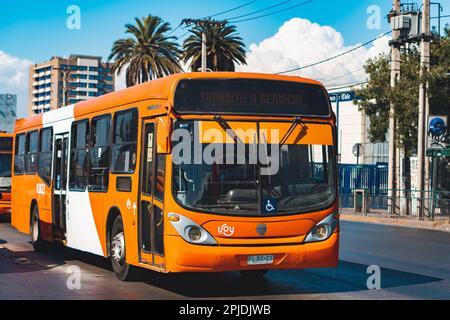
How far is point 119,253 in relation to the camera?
13.0m

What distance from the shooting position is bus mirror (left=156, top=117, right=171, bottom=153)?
11141 millimetres

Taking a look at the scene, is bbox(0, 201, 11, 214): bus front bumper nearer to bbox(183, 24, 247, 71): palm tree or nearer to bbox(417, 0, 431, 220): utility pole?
bbox(417, 0, 431, 220): utility pole

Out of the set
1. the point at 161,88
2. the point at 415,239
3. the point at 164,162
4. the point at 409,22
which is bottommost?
the point at 415,239

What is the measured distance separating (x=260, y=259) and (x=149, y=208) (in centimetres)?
172

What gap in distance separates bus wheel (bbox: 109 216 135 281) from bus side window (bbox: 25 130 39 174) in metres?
6.09

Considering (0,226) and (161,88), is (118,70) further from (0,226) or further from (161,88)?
(161,88)

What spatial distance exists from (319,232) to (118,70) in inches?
1846

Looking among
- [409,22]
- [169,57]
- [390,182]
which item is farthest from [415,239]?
[169,57]

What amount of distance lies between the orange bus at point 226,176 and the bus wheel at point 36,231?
5.44 m

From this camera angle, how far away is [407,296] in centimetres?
1163

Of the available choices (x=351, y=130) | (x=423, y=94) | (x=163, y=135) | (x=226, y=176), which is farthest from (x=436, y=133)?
(x=351, y=130)

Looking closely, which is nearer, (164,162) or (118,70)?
(164,162)

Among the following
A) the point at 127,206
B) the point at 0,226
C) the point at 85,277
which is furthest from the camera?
the point at 0,226

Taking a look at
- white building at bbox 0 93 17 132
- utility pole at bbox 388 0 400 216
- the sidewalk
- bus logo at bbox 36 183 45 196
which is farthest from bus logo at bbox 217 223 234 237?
white building at bbox 0 93 17 132
